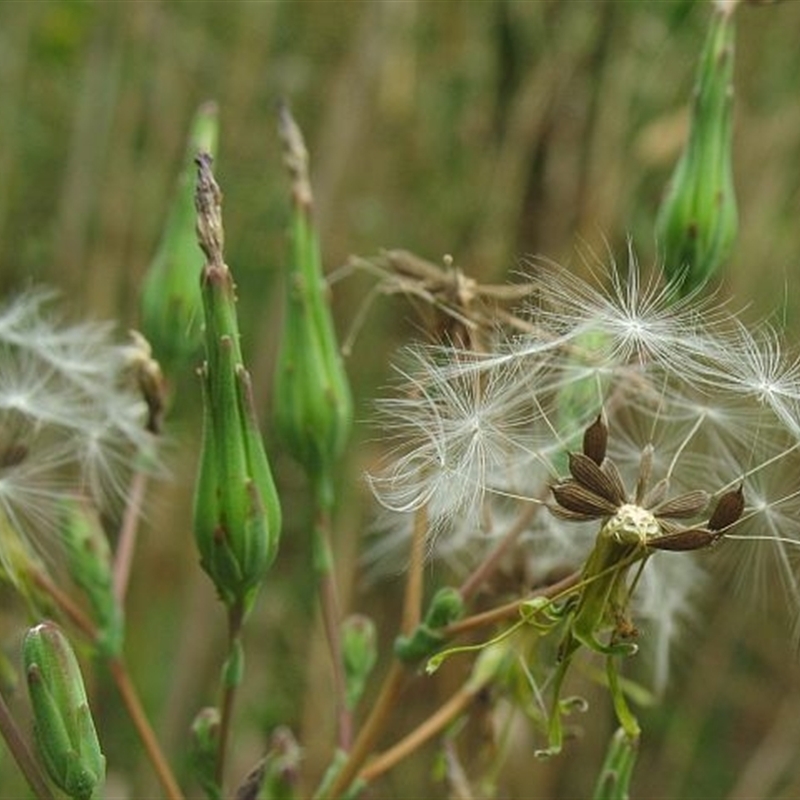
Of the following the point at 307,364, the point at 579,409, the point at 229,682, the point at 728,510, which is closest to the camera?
the point at 728,510

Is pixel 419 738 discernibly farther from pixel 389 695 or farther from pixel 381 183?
pixel 381 183

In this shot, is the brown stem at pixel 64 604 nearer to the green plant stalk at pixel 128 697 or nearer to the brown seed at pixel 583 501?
the green plant stalk at pixel 128 697

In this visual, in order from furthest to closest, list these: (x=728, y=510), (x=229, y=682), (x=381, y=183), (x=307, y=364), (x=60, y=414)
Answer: (x=381, y=183) < (x=60, y=414) < (x=307, y=364) < (x=229, y=682) < (x=728, y=510)

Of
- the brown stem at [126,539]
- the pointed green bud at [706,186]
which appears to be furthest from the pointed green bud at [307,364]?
the pointed green bud at [706,186]

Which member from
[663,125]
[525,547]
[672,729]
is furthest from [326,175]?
[525,547]

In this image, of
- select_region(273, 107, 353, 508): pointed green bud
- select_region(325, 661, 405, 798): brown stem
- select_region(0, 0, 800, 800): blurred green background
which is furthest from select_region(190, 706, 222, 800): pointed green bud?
select_region(0, 0, 800, 800): blurred green background

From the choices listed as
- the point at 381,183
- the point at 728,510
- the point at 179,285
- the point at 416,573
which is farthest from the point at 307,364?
the point at 381,183

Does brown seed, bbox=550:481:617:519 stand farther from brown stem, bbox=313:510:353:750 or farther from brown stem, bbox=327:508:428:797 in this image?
brown stem, bbox=313:510:353:750
